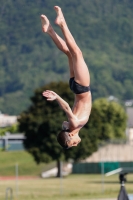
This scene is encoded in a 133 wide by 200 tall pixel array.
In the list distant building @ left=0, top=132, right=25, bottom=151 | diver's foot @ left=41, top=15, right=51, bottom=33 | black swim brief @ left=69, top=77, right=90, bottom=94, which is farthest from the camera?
distant building @ left=0, top=132, right=25, bottom=151

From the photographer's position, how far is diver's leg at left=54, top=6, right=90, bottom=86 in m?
13.1

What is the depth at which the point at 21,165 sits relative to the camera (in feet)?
293

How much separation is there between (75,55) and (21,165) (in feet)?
252

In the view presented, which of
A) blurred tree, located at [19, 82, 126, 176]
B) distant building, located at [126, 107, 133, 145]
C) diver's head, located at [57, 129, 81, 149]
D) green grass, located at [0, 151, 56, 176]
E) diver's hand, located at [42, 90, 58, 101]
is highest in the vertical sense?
diver's hand, located at [42, 90, 58, 101]

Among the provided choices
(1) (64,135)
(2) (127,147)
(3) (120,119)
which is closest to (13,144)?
(3) (120,119)

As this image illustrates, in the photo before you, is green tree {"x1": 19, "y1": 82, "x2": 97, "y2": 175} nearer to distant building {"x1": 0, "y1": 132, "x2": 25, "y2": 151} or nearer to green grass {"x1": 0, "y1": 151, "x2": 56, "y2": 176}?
green grass {"x1": 0, "y1": 151, "x2": 56, "y2": 176}

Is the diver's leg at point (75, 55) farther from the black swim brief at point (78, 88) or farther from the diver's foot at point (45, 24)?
the diver's foot at point (45, 24)

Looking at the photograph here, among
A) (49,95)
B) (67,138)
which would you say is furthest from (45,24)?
(67,138)

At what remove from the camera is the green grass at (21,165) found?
85500mm

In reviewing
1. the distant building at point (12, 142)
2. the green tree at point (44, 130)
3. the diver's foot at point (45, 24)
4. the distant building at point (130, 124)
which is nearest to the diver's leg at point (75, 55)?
the diver's foot at point (45, 24)

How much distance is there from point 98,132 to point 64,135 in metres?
69.3

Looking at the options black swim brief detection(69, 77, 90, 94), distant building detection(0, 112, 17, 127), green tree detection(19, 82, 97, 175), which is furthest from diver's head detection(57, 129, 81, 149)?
distant building detection(0, 112, 17, 127)

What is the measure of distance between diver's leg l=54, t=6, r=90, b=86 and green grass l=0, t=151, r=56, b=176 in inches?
2794

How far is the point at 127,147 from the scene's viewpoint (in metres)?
99.6
